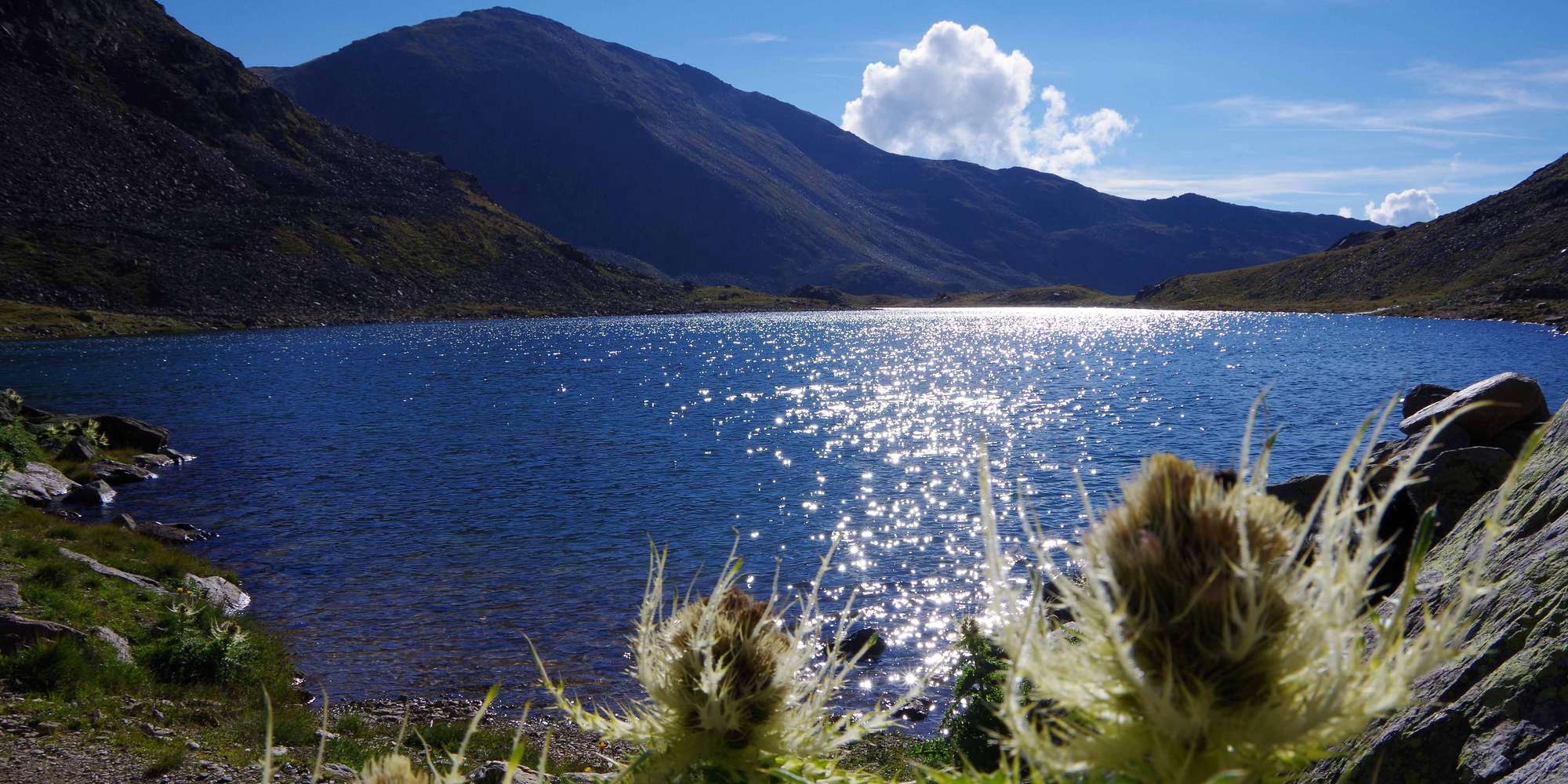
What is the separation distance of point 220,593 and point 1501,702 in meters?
23.5

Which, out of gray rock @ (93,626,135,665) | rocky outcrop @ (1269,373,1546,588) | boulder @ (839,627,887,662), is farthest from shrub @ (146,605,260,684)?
rocky outcrop @ (1269,373,1546,588)

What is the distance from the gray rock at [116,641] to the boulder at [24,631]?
0.66 meters

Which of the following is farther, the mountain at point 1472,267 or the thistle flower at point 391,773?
the mountain at point 1472,267

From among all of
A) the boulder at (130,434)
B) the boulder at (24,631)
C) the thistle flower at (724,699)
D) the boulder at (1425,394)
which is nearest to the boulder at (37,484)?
the boulder at (130,434)

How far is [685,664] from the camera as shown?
2.74 meters

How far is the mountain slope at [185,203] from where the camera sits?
124000 millimetres

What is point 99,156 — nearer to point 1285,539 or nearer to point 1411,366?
point 1411,366

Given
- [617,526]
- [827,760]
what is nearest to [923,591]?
[617,526]

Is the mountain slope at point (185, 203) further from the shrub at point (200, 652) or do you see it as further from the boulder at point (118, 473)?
the shrub at point (200, 652)

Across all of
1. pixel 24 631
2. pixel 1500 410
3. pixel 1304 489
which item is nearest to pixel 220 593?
pixel 24 631

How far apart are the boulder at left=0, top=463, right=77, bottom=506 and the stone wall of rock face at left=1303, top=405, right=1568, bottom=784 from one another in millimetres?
31275

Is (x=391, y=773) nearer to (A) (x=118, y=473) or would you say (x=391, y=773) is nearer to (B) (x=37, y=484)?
(B) (x=37, y=484)

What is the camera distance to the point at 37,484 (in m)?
29.2

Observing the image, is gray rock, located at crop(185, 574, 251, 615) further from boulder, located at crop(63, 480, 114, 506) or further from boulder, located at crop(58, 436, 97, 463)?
boulder, located at crop(58, 436, 97, 463)
